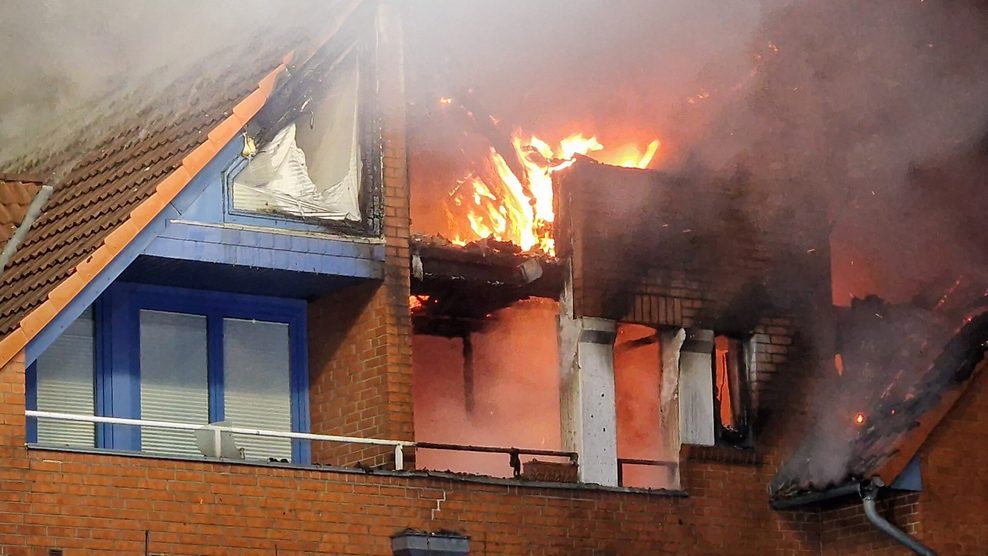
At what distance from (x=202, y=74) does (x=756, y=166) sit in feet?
18.6

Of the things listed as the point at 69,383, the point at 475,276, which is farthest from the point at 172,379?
the point at 475,276

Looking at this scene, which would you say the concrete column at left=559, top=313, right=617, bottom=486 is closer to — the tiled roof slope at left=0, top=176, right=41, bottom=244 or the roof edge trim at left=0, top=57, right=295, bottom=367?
the roof edge trim at left=0, top=57, right=295, bottom=367

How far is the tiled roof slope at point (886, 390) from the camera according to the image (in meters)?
20.6

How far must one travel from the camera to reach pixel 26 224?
772 inches

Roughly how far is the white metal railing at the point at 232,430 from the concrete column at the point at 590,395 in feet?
6.79

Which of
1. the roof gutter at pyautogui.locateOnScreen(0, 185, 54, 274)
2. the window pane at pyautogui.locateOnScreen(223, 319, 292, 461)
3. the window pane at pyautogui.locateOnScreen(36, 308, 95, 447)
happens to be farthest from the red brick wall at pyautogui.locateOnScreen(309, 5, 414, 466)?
the roof gutter at pyautogui.locateOnScreen(0, 185, 54, 274)

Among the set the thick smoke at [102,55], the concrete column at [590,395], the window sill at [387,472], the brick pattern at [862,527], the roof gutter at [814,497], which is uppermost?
the thick smoke at [102,55]

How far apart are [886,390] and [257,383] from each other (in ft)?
19.9

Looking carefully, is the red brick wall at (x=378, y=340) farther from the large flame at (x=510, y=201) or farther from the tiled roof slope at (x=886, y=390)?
the tiled roof slope at (x=886, y=390)

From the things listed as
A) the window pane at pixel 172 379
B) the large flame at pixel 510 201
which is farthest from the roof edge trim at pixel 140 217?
the large flame at pixel 510 201

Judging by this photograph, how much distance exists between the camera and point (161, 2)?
906 inches

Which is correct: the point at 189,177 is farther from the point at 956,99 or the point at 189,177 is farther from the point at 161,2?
the point at 956,99

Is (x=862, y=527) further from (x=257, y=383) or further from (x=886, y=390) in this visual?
(x=257, y=383)

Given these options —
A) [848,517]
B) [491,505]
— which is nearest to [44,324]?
[491,505]
